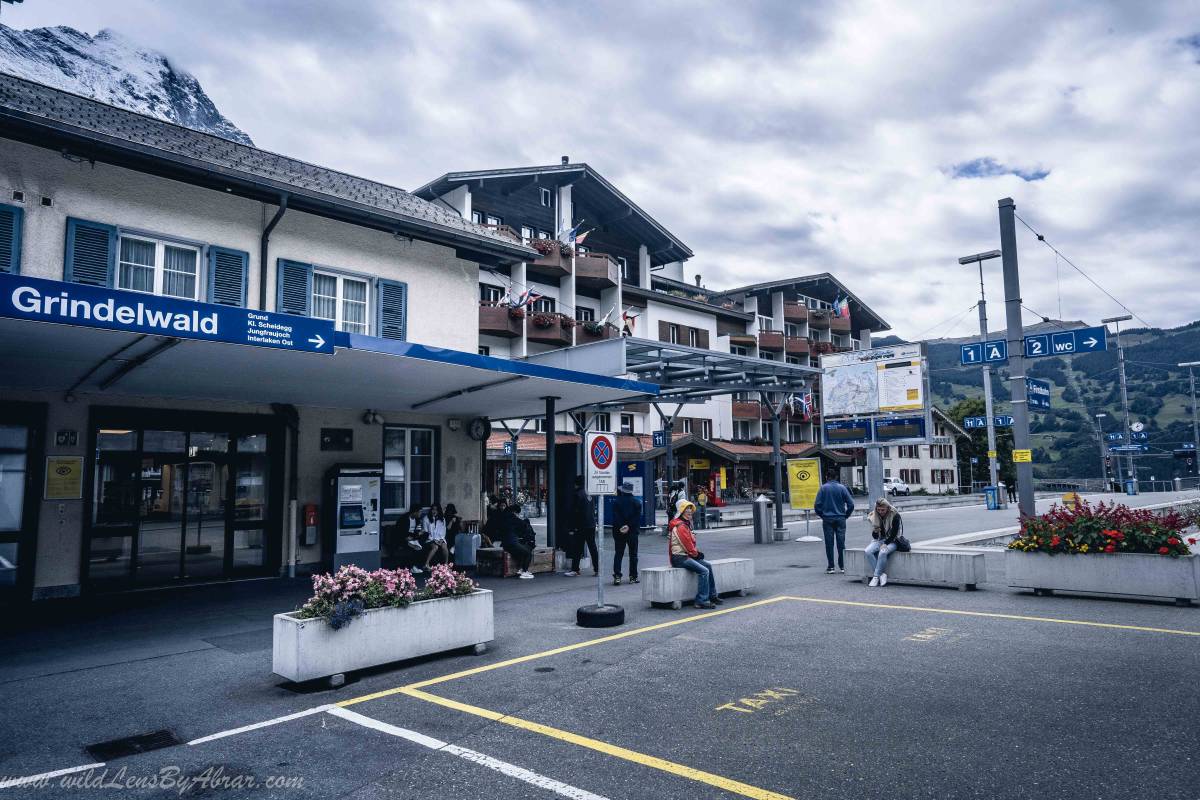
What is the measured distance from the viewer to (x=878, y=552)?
12047mm

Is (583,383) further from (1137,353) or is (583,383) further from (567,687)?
(1137,353)

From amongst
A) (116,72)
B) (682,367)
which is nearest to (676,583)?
(682,367)

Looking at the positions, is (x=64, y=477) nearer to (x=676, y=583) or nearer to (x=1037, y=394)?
(x=676, y=583)

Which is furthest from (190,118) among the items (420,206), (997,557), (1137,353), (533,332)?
(1137,353)

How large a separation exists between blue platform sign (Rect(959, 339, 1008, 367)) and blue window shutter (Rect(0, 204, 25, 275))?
52.9 feet

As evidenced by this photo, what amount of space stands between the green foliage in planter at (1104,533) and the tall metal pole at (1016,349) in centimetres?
292

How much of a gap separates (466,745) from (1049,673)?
504 centimetres

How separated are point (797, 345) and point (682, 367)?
36.8 metres

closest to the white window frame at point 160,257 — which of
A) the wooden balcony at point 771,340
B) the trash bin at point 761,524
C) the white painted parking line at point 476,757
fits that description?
the white painted parking line at point 476,757

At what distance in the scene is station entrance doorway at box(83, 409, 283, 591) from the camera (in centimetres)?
1171

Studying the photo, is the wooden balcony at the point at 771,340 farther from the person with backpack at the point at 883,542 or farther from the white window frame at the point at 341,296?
the person with backpack at the point at 883,542

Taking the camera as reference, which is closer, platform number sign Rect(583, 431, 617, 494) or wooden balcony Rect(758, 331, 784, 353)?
platform number sign Rect(583, 431, 617, 494)

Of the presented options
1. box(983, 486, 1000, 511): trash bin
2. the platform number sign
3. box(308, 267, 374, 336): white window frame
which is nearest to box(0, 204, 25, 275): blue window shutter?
box(308, 267, 374, 336): white window frame

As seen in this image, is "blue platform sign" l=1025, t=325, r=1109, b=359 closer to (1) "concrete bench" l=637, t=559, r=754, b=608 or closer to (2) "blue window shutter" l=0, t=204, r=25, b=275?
(1) "concrete bench" l=637, t=559, r=754, b=608
